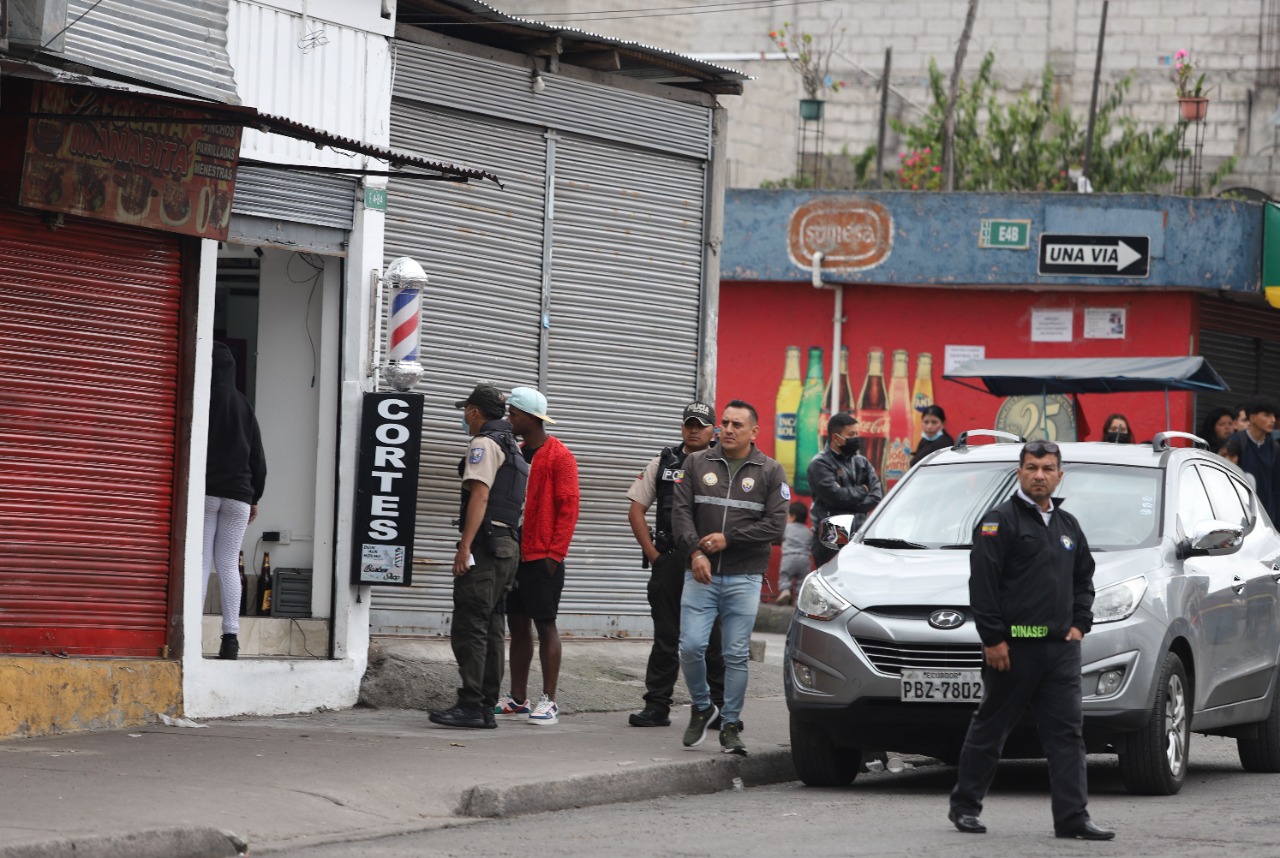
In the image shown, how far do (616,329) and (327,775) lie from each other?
6379mm

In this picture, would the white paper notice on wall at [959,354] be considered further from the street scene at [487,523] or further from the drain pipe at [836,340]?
the street scene at [487,523]

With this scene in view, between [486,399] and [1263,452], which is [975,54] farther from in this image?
[486,399]

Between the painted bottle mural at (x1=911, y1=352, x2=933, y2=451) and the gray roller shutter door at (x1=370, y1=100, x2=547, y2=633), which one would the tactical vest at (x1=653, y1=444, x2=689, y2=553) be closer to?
the gray roller shutter door at (x1=370, y1=100, x2=547, y2=633)

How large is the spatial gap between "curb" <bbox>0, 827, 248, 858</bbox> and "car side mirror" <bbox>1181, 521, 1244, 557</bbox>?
196 inches

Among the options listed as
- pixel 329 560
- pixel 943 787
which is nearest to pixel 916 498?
pixel 943 787

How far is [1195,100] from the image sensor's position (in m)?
30.0

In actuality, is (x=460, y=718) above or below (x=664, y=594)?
below

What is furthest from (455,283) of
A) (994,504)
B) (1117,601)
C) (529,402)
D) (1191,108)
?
(1191,108)

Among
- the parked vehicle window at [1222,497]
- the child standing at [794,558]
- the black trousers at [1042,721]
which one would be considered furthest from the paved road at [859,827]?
the child standing at [794,558]

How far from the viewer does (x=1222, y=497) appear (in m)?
11.1

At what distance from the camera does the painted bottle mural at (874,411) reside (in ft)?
72.5

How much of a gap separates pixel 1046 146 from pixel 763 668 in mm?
19669

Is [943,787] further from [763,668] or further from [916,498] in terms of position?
[763,668]

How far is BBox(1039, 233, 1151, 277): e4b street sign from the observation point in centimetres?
2098
